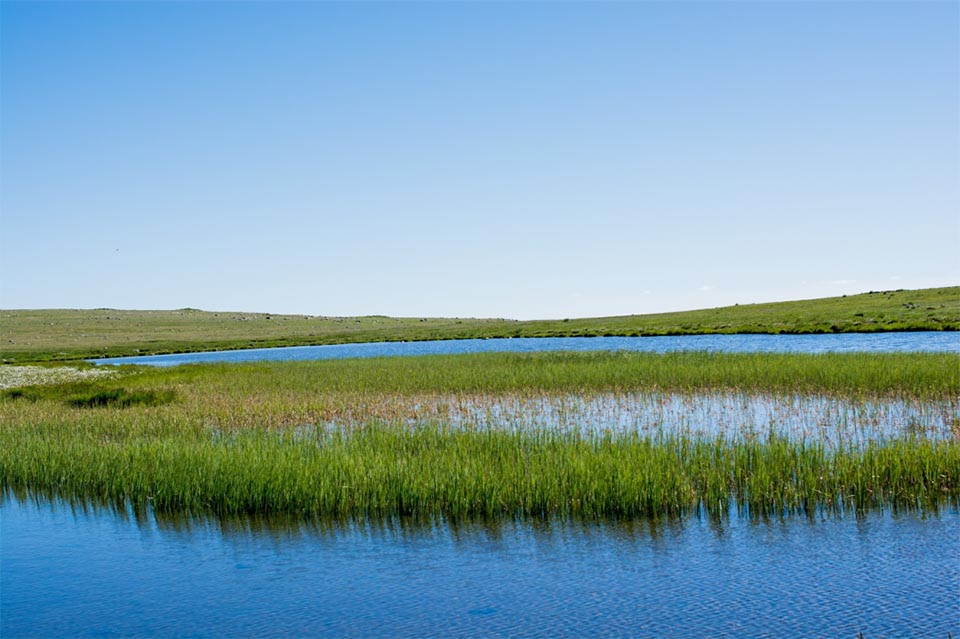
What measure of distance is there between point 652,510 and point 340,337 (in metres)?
99.2

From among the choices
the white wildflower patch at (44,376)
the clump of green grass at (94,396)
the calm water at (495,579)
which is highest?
the white wildflower patch at (44,376)

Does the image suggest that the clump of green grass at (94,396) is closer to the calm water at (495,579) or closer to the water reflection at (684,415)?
the water reflection at (684,415)

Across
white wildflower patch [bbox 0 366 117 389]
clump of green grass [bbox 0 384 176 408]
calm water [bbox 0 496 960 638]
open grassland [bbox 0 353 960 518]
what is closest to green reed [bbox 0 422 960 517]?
open grassland [bbox 0 353 960 518]

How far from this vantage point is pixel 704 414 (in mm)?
21281

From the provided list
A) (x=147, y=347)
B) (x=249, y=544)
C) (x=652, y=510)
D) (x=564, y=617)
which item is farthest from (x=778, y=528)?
(x=147, y=347)

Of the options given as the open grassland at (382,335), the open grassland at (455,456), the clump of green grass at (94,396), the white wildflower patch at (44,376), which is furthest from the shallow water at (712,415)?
the open grassland at (382,335)

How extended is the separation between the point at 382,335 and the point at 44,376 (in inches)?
2711

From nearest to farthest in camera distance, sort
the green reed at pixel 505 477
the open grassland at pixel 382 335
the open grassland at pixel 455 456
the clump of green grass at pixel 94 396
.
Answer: the green reed at pixel 505 477
the open grassland at pixel 455 456
the clump of green grass at pixel 94 396
the open grassland at pixel 382 335

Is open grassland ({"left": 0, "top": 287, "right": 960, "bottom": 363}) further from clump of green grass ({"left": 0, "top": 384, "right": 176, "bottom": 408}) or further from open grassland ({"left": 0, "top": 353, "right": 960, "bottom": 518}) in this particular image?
clump of green grass ({"left": 0, "top": 384, "right": 176, "bottom": 408})

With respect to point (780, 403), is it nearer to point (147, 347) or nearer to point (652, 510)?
point (652, 510)

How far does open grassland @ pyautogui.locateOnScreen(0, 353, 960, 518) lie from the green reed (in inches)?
1.3

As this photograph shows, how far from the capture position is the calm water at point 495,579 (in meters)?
8.64

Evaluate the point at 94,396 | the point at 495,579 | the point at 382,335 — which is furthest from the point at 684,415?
the point at 382,335

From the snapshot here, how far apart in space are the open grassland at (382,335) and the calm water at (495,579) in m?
50.5
